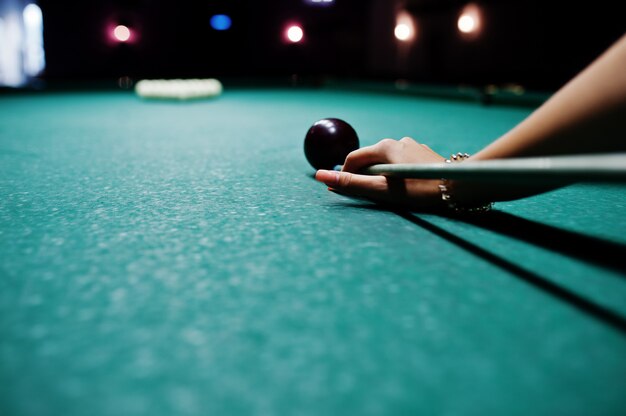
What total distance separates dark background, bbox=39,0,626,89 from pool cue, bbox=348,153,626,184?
360 inches

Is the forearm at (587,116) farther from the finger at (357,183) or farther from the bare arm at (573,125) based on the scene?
the finger at (357,183)

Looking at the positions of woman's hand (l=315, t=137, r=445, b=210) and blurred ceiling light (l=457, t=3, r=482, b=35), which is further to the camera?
blurred ceiling light (l=457, t=3, r=482, b=35)

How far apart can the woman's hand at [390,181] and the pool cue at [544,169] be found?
20cm

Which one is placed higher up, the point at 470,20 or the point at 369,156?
the point at 470,20

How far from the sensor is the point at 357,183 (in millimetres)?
1515

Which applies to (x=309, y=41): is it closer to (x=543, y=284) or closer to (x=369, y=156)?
(x=369, y=156)

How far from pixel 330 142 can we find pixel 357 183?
1.40 ft

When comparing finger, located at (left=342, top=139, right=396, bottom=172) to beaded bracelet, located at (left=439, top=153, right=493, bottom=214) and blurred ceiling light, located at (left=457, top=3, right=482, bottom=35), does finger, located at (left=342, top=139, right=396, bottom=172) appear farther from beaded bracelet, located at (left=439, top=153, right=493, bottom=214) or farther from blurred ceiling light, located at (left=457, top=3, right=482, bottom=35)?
blurred ceiling light, located at (left=457, top=3, right=482, bottom=35)

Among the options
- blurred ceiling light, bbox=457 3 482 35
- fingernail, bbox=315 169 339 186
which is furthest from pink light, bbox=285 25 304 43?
fingernail, bbox=315 169 339 186

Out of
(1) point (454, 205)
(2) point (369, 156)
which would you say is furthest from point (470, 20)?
(1) point (454, 205)

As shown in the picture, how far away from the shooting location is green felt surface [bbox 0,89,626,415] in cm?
→ 63

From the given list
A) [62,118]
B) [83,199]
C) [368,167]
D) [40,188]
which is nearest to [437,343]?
[368,167]

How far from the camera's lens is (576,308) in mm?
837

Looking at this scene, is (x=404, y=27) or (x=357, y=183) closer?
(x=357, y=183)
